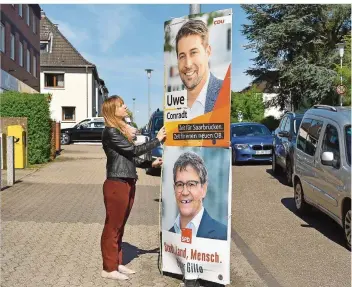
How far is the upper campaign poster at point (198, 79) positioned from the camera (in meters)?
5.02

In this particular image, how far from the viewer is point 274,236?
26.6 feet

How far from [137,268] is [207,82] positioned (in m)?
2.34

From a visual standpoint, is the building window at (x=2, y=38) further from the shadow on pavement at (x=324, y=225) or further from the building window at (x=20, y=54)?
the shadow on pavement at (x=324, y=225)

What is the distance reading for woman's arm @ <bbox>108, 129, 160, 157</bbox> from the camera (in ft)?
17.7

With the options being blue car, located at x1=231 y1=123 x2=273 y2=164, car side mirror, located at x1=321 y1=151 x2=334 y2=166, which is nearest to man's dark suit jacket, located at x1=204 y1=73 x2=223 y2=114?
car side mirror, located at x1=321 y1=151 x2=334 y2=166

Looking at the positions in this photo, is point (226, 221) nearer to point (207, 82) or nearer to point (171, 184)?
point (171, 184)

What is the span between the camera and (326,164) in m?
7.68

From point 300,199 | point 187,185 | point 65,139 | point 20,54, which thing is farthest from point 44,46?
point 187,185

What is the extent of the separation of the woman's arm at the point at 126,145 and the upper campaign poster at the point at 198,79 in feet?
0.70

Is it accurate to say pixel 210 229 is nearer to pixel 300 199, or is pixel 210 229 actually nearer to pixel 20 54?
pixel 300 199

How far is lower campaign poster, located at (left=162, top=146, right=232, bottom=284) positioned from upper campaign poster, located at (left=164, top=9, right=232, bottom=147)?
15cm

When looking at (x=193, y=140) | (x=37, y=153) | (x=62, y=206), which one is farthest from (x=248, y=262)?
(x=37, y=153)

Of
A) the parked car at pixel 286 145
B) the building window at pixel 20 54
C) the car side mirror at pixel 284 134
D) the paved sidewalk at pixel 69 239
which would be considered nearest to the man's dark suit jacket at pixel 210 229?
the paved sidewalk at pixel 69 239

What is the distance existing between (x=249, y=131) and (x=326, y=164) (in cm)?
1141
